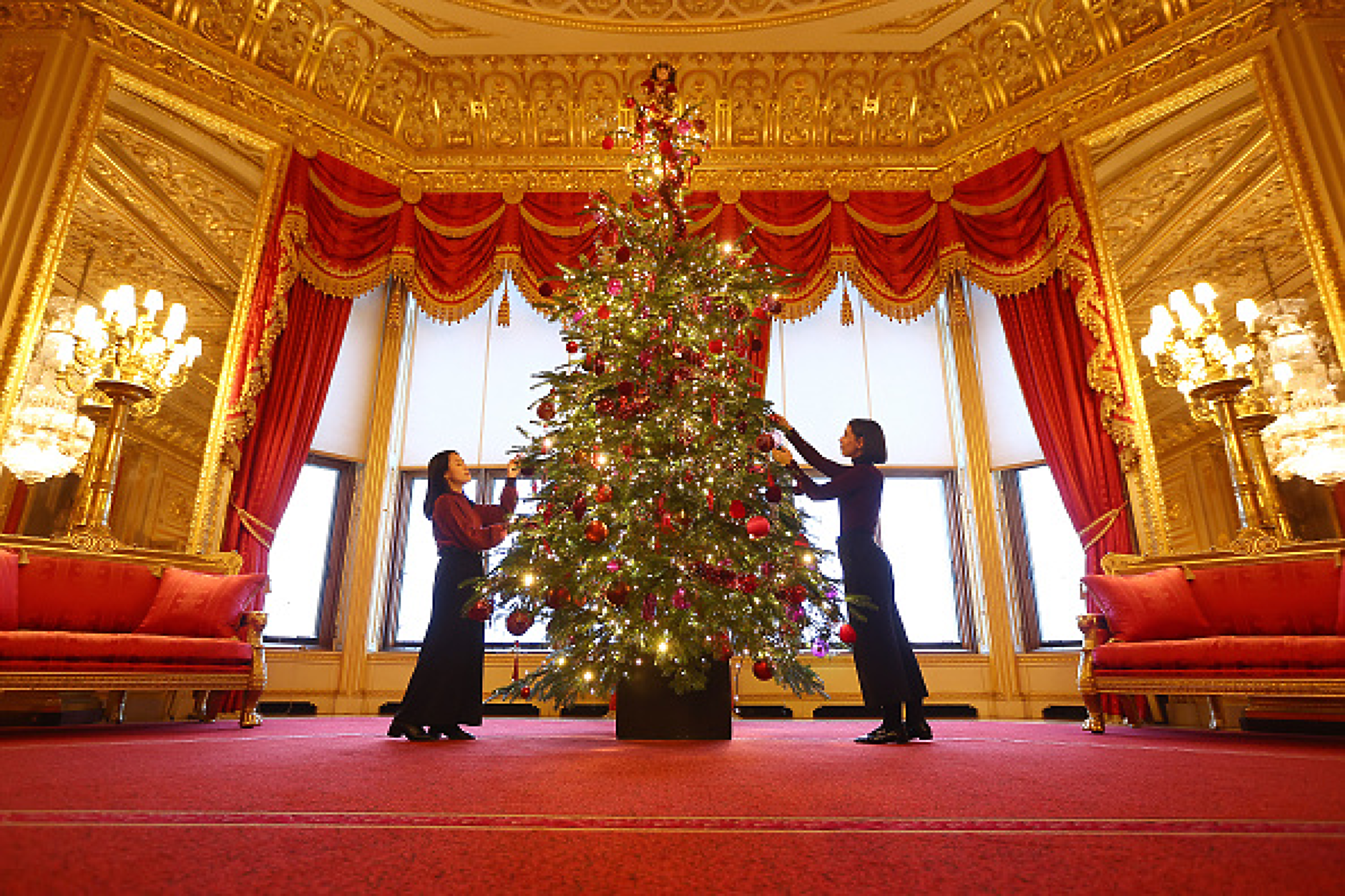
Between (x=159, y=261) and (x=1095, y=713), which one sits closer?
(x=1095, y=713)

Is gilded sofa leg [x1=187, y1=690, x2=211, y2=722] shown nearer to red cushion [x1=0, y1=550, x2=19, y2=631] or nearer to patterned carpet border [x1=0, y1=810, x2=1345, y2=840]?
red cushion [x1=0, y1=550, x2=19, y2=631]

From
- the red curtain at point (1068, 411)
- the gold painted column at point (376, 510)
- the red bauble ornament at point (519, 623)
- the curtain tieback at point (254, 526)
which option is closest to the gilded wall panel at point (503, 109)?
the gold painted column at point (376, 510)

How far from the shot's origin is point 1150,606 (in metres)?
3.70

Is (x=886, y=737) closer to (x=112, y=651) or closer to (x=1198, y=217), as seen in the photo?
(x=112, y=651)

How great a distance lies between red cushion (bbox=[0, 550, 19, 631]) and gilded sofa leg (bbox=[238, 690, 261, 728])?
108cm

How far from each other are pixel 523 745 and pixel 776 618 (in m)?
1.17

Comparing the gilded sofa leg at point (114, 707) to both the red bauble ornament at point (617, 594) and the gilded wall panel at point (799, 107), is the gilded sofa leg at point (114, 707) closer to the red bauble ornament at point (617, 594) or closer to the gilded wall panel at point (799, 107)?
the red bauble ornament at point (617, 594)

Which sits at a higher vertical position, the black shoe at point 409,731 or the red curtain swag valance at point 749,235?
the red curtain swag valance at point 749,235

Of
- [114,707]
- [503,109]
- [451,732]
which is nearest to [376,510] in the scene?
[114,707]

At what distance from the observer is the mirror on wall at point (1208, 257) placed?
14.5ft

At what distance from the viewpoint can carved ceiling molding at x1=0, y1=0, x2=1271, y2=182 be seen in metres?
5.25

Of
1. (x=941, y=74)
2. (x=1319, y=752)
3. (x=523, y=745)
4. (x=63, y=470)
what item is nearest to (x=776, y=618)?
(x=523, y=745)

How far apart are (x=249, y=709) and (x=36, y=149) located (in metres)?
3.67

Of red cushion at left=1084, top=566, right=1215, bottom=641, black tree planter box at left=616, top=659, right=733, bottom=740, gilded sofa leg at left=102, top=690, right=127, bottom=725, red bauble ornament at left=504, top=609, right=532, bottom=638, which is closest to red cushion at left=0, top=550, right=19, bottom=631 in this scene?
gilded sofa leg at left=102, top=690, right=127, bottom=725
